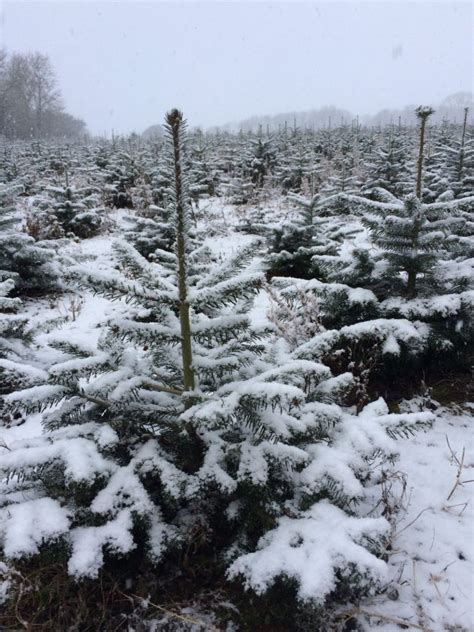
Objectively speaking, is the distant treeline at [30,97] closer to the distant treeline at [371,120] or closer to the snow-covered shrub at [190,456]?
the distant treeline at [371,120]

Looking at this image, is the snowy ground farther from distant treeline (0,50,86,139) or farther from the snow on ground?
distant treeline (0,50,86,139)

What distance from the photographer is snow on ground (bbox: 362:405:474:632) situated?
5.68 ft

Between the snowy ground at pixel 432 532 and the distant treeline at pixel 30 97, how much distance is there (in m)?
59.7

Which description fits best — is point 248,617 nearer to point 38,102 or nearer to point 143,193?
point 143,193

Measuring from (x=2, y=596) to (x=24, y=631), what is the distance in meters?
0.22

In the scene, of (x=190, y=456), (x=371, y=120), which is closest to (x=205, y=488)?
(x=190, y=456)

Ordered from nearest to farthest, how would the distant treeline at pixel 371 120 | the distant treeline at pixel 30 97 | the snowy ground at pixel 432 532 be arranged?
the snowy ground at pixel 432 532, the distant treeline at pixel 30 97, the distant treeline at pixel 371 120

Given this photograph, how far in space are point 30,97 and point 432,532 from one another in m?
72.6

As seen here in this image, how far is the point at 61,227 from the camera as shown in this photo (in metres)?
9.63

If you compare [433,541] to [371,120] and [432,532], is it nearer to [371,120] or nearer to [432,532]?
[432,532]

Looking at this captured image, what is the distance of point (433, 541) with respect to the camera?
6.86 ft

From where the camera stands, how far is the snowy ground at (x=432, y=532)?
1.73 meters

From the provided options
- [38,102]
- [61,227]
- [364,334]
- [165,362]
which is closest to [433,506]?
[364,334]

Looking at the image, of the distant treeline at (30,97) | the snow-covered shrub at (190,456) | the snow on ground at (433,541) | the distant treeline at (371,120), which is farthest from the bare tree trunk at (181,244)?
the distant treeline at (371,120)
